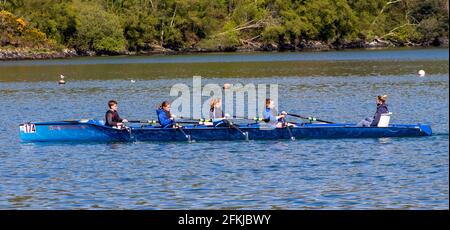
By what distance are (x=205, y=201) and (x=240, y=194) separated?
1086 millimetres

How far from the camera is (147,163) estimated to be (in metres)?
29.2

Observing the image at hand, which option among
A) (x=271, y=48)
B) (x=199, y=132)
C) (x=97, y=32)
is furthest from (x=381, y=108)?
(x=271, y=48)

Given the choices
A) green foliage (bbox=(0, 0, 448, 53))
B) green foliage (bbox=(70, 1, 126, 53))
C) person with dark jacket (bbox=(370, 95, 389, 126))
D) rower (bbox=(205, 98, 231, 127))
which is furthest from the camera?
green foliage (bbox=(0, 0, 448, 53))

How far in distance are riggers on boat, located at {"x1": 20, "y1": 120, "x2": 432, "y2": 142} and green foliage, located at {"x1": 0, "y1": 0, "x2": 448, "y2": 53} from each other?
4135 inches

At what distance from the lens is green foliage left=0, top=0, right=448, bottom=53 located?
141 m

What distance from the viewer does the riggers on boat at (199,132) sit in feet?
106

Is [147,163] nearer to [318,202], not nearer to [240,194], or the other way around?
[240,194]

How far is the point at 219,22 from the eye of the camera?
508 ft

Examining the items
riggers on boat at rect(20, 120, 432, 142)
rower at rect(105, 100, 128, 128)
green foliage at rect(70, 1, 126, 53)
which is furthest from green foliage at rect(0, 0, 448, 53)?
rower at rect(105, 100, 128, 128)

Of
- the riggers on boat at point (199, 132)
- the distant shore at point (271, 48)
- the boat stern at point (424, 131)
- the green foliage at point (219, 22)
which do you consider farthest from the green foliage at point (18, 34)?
the boat stern at point (424, 131)

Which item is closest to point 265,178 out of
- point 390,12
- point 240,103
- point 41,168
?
point 41,168

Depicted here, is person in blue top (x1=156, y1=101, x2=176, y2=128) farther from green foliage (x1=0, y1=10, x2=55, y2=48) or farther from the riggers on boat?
green foliage (x1=0, y1=10, x2=55, y2=48)

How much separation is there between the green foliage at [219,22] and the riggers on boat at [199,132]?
345 ft

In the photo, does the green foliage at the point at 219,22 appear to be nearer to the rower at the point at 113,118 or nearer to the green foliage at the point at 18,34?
the green foliage at the point at 18,34
